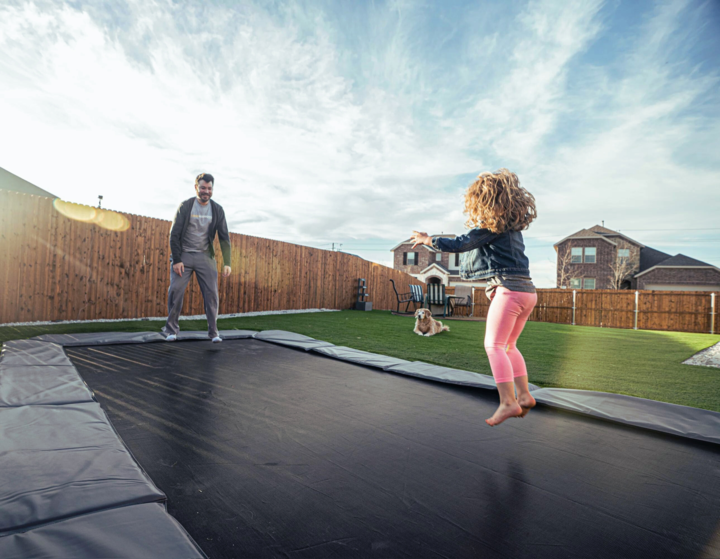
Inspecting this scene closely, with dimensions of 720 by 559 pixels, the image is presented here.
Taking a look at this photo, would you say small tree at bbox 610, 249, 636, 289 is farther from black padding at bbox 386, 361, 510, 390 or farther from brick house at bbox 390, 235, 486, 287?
black padding at bbox 386, 361, 510, 390

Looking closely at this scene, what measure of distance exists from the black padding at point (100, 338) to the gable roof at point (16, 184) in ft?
27.0

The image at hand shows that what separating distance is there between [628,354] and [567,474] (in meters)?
3.45

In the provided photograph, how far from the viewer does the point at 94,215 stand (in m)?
5.01

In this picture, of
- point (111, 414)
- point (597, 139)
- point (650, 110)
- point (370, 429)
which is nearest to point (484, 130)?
point (597, 139)

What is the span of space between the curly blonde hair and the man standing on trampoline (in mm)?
2428

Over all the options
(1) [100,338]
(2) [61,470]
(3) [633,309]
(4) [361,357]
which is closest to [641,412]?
(4) [361,357]

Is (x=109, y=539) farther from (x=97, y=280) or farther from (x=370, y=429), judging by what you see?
(x=97, y=280)

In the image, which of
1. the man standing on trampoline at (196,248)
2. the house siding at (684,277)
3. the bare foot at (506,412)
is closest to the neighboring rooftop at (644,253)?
the house siding at (684,277)

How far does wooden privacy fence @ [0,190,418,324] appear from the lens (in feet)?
14.5

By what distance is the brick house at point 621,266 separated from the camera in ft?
56.5

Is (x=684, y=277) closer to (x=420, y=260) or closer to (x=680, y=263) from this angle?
(x=680, y=263)

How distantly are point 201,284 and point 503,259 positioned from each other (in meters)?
2.73

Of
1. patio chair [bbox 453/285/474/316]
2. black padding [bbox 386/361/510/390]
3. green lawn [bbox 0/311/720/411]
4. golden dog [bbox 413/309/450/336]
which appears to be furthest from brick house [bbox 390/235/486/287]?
black padding [bbox 386/361/510/390]

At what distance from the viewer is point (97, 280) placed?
16.6 ft
